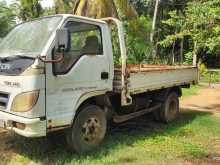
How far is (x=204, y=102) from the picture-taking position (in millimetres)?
13625

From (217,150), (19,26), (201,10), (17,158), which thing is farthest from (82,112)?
(201,10)

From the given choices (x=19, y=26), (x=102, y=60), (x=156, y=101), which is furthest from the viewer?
(x=156, y=101)

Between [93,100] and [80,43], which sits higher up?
[80,43]

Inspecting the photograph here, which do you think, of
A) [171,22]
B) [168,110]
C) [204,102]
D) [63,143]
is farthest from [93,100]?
[204,102]

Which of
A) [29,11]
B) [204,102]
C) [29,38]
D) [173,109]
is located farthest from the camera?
[29,11]

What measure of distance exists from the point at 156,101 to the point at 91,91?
3.07 m

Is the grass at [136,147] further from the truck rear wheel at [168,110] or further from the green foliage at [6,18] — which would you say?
the green foliage at [6,18]

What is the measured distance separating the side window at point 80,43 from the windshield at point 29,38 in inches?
14.5

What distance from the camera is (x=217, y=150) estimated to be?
730 cm

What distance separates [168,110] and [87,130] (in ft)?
11.2

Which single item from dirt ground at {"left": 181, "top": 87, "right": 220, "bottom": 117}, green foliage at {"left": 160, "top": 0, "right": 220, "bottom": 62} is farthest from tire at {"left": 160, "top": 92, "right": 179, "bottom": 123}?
dirt ground at {"left": 181, "top": 87, "right": 220, "bottom": 117}

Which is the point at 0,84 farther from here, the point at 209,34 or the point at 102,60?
the point at 209,34

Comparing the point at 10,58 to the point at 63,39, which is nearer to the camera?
the point at 63,39

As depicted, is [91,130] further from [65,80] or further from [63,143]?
[65,80]
